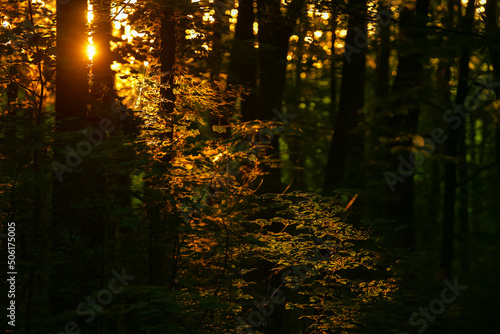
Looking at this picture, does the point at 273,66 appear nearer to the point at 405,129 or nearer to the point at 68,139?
the point at 405,129

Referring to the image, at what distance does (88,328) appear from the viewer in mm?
5551

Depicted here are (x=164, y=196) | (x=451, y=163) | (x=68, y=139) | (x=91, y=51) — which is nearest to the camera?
(x=164, y=196)

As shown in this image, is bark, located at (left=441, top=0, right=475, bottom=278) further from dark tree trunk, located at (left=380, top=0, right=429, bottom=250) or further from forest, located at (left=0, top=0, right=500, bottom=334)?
forest, located at (left=0, top=0, right=500, bottom=334)

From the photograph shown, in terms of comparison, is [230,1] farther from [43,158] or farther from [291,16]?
[43,158]

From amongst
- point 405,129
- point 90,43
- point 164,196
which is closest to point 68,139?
point 164,196

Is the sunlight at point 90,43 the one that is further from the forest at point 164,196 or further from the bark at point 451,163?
the bark at point 451,163

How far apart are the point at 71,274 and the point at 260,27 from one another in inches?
247

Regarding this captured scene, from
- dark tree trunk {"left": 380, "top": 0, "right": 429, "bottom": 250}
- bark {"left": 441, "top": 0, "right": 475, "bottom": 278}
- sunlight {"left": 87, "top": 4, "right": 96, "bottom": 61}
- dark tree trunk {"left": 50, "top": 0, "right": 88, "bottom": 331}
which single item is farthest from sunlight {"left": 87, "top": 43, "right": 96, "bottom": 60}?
bark {"left": 441, "top": 0, "right": 475, "bottom": 278}

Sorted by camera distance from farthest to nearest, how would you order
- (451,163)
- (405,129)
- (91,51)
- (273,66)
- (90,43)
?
(451,163) < (405,129) < (273,66) < (91,51) < (90,43)

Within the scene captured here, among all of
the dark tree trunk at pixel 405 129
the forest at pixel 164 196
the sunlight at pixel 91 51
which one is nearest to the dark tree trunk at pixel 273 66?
the forest at pixel 164 196

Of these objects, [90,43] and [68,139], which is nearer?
[68,139]

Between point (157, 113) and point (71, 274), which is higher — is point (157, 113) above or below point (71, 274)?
above

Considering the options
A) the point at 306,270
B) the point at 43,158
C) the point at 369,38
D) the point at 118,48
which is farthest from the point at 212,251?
the point at 369,38

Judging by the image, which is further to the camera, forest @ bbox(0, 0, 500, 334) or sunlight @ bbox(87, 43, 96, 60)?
sunlight @ bbox(87, 43, 96, 60)
